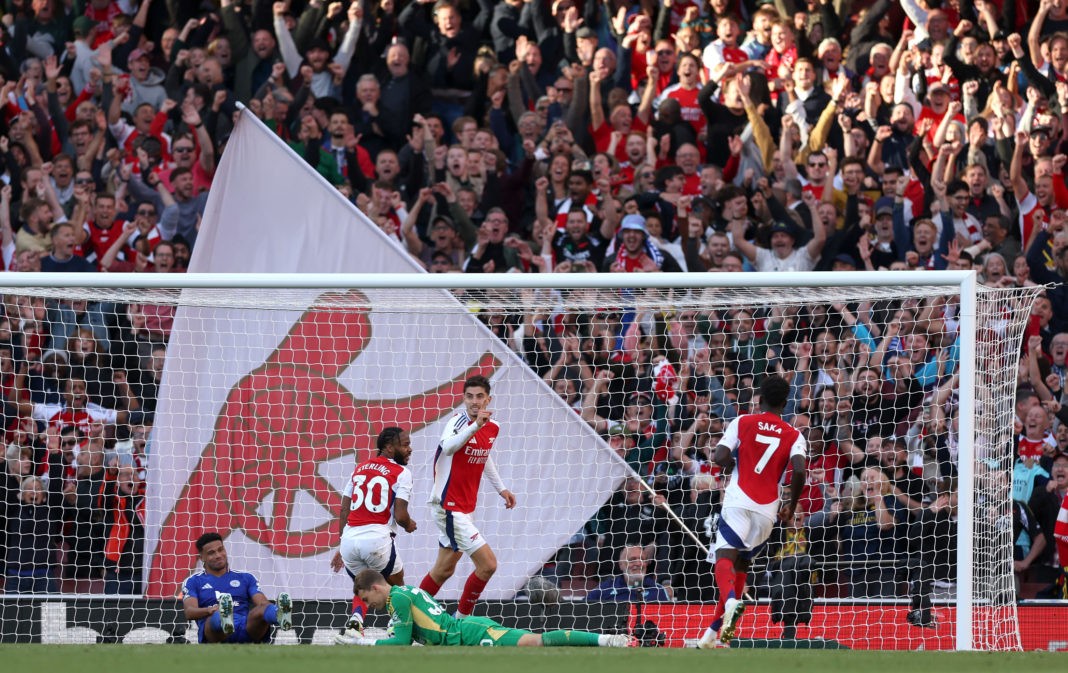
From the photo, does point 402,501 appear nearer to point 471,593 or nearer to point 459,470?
point 459,470

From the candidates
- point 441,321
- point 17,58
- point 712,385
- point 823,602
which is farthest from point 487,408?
point 17,58

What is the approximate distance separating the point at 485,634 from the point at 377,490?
1.95 meters

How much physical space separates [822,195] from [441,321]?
365cm

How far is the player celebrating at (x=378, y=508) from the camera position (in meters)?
8.52

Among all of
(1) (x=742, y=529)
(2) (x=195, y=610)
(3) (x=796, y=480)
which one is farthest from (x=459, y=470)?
(3) (x=796, y=480)

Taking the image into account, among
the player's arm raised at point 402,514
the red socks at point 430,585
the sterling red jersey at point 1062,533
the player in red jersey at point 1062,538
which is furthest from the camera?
the sterling red jersey at point 1062,533

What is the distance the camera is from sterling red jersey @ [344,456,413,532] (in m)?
8.52

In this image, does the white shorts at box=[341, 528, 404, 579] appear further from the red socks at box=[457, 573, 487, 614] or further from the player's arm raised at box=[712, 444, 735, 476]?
the player's arm raised at box=[712, 444, 735, 476]

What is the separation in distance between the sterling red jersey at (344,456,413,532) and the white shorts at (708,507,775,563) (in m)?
2.04

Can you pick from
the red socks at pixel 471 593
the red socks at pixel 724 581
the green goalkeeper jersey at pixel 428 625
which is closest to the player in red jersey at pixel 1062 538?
the red socks at pixel 724 581

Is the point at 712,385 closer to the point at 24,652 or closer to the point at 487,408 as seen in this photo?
the point at 487,408

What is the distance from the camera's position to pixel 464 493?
341 inches

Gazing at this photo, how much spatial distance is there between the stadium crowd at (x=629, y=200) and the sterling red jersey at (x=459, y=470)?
106 centimetres

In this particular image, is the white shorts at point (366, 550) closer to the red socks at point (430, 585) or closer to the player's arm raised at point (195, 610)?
the red socks at point (430, 585)
